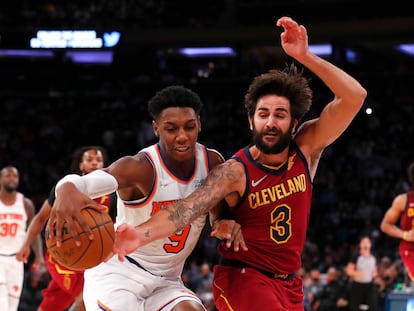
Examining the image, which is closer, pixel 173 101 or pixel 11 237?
pixel 173 101

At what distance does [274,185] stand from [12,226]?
518 cm

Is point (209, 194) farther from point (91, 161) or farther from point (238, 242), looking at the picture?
point (91, 161)

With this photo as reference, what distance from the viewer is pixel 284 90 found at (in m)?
4.36

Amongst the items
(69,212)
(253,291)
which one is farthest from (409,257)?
(69,212)

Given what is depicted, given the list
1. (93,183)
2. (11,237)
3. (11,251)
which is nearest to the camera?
(93,183)

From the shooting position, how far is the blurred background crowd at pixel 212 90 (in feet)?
49.8

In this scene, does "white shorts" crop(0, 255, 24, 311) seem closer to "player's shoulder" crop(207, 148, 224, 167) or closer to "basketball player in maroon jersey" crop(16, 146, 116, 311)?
"basketball player in maroon jersey" crop(16, 146, 116, 311)

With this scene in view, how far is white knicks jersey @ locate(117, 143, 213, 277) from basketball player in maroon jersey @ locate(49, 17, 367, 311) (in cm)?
20

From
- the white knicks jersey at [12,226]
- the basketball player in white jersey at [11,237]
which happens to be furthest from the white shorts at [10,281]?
the white knicks jersey at [12,226]

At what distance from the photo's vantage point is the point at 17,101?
66.9ft

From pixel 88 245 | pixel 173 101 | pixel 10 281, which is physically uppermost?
pixel 173 101

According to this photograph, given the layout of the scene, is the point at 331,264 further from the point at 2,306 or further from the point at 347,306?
the point at 2,306

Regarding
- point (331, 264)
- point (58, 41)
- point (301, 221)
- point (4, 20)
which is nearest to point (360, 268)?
point (331, 264)

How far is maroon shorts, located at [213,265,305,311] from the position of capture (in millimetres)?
4195
